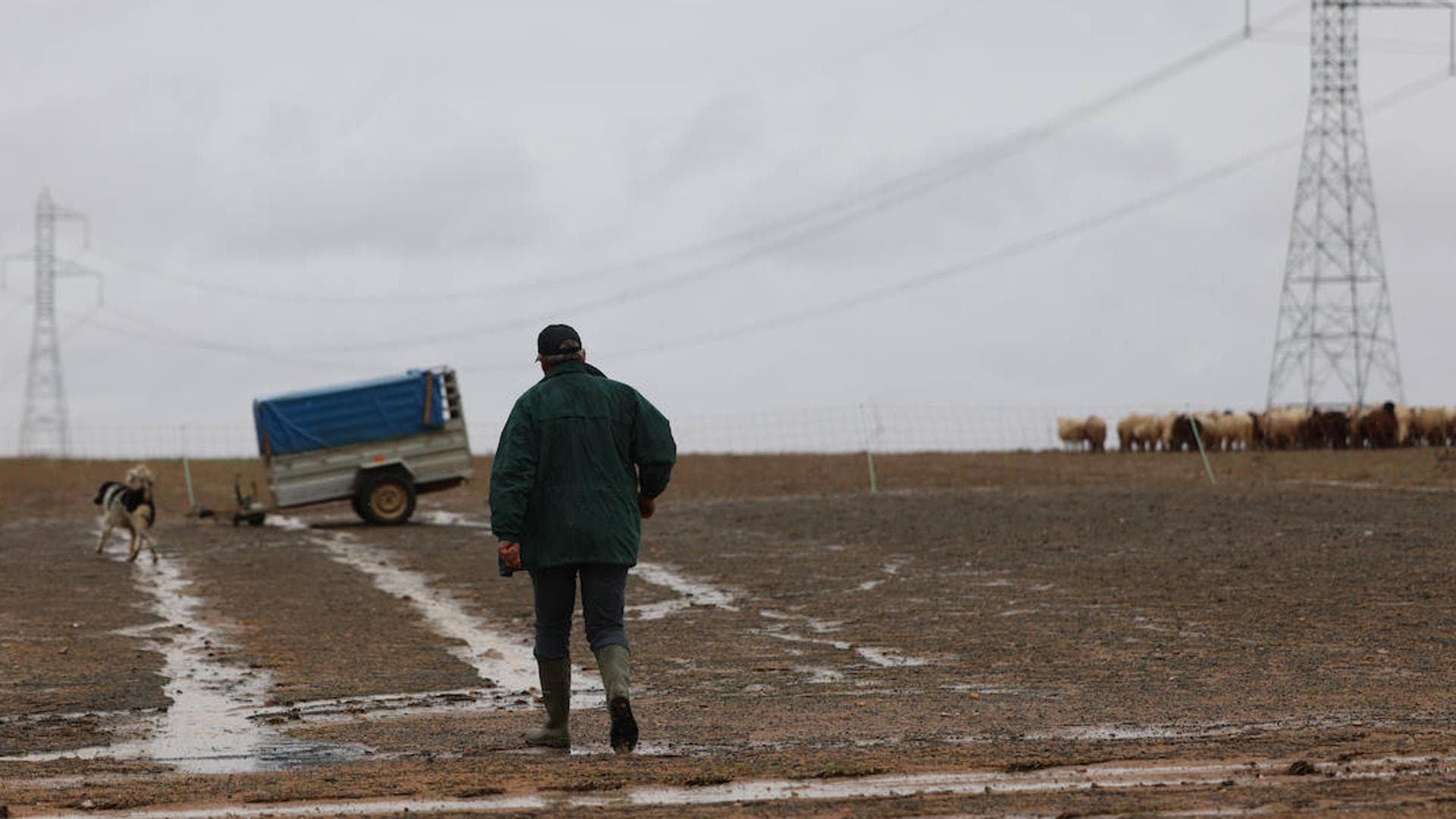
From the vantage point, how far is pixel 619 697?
9.15m

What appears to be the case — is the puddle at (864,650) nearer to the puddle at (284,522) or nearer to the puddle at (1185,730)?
the puddle at (1185,730)

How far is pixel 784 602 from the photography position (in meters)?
18.6

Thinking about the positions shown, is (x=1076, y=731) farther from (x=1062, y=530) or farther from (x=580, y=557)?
(x=1062, y=530)

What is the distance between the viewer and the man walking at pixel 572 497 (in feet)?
30.7

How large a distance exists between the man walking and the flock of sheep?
43289 mm

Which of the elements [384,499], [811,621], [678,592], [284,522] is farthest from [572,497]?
[284,522]

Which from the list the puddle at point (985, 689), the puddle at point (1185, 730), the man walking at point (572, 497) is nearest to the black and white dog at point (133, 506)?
the puddle at point (985, 689)

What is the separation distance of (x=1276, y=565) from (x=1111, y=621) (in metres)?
4.57

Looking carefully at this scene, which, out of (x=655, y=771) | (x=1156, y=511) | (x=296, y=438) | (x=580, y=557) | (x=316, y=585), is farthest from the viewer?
(x=296, y=438)

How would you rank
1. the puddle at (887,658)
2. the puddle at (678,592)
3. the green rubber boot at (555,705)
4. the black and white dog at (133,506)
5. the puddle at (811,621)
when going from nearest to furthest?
1. the green rubber boot at (555,705)
2. the puddle at (887,658)
3. the puddle at (811,621)
4. the puddle at (678,592)
5. the black and white dog at (133,506)

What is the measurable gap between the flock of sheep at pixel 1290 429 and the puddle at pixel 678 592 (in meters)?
31.3

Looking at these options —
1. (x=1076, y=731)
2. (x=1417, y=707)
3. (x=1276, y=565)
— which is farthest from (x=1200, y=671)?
(x=1276, y=565)

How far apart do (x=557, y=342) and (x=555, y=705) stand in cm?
167

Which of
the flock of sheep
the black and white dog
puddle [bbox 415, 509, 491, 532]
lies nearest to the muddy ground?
the black and white dog
